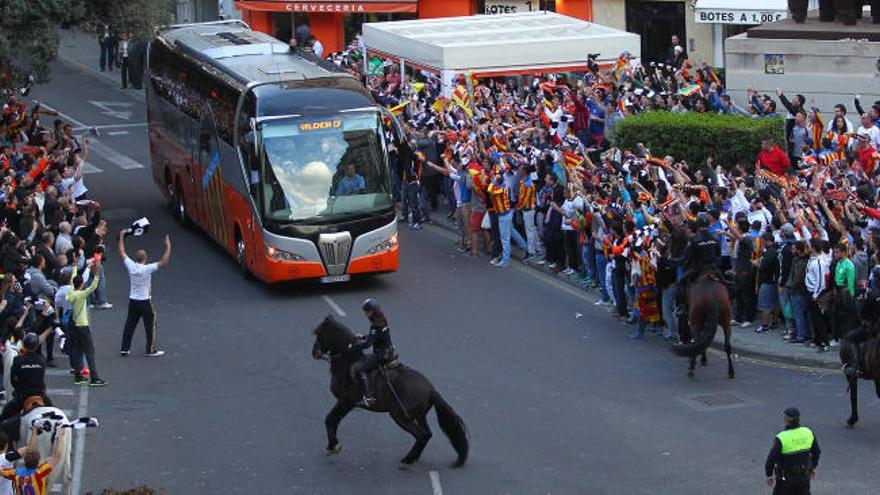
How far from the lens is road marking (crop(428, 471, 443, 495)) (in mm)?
15672

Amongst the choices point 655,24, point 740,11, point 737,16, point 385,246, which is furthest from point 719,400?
point 655,24

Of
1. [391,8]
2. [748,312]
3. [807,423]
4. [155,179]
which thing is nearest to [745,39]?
[748,312]

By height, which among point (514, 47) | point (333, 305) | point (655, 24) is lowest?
point (333, 305)

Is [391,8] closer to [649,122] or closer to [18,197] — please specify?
[649,122]

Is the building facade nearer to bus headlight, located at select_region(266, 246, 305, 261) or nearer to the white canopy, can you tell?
the white canopy

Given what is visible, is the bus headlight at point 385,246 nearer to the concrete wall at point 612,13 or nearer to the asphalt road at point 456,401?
the asphalt road at point 456,401

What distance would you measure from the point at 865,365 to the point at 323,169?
977cm

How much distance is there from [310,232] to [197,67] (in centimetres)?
508

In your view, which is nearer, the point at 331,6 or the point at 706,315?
the point at 706,315

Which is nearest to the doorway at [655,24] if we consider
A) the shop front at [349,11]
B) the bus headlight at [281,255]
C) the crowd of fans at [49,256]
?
the shop front at [349,11]

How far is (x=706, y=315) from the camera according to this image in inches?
749

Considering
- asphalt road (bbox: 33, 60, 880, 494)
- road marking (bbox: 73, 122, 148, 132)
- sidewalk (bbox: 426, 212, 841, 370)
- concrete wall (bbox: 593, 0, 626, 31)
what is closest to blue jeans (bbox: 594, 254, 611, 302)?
asphalt road (bbox: 33, 60, 880, 494)

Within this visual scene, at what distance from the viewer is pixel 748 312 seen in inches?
842

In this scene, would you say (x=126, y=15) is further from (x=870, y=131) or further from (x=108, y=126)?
(x=870, y=131)
